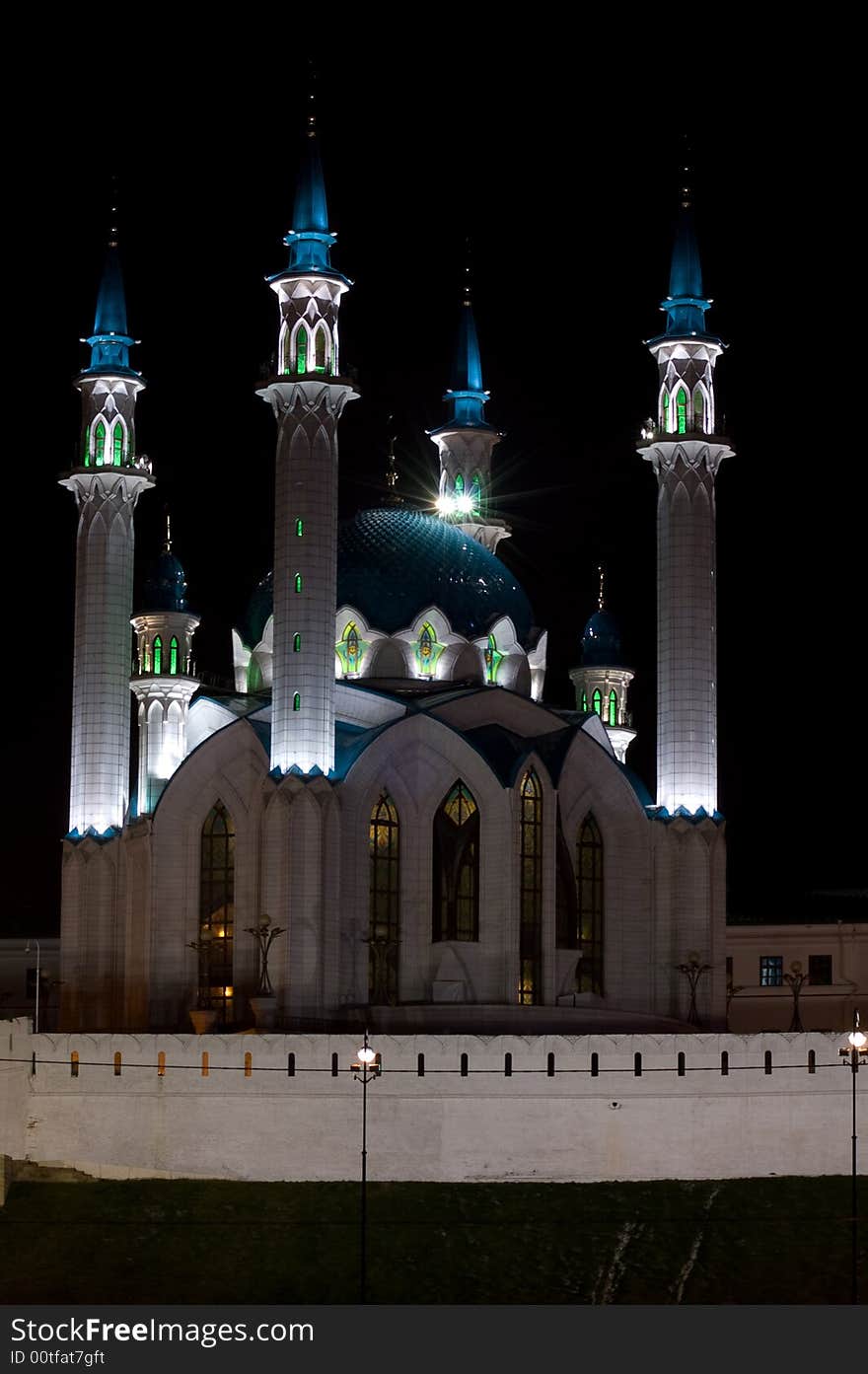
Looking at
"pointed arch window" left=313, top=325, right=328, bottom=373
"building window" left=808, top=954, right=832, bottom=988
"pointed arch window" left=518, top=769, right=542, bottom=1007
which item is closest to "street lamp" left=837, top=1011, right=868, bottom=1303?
"pointed arch window" left=518, top=769, right=542, bottom=1007

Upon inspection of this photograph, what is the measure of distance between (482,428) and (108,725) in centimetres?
2095

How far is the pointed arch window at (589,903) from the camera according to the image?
3297 inches

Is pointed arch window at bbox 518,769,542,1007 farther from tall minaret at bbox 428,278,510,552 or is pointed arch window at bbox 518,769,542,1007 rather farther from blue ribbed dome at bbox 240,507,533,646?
tall minaret at bbox 428,278,510,552

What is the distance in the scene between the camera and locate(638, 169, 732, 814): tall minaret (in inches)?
3295

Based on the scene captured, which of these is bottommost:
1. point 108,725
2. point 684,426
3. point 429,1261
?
point 429,1261

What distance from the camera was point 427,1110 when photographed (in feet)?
229

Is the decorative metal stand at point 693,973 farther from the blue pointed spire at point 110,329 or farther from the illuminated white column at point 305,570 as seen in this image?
the blue pointed spire at point 110,329

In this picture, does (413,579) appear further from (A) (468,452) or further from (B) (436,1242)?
(B) (436,1242)

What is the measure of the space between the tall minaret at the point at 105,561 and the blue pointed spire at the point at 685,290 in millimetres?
16516

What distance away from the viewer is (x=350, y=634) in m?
87.0

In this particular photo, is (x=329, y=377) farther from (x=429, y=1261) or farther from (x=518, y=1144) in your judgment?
(x=429, y=1261)

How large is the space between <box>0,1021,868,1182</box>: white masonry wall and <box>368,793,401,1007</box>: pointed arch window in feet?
32.0

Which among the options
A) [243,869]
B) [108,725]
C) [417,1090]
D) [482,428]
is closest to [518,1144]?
[417,1090]

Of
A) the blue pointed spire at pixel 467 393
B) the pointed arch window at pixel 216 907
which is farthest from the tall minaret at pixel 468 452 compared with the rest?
the pointed arch window at pixel 216 907
